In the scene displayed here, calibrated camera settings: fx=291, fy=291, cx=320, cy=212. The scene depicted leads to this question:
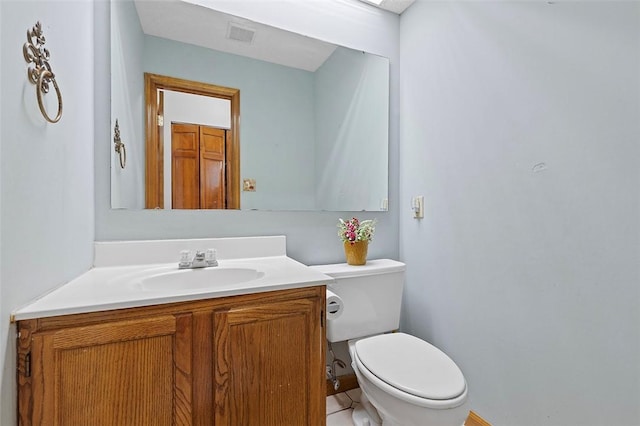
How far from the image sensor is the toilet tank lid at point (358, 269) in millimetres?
1387

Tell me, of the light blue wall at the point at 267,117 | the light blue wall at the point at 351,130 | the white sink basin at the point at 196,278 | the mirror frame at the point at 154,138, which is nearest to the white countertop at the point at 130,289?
the white sink basin at the point at 196,278

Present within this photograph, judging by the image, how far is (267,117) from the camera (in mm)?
1487

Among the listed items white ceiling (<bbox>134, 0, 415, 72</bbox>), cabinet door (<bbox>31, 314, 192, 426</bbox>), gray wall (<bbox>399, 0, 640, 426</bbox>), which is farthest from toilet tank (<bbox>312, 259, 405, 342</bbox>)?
white ceiling (<bbox>134, 0, 415, 72</bbox>)

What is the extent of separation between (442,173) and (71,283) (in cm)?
158

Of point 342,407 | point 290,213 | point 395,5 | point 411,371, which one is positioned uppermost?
point 395,5

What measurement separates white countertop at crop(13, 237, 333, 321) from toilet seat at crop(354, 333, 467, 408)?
44cm

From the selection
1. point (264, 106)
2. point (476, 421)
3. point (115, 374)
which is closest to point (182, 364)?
point (115, 374)

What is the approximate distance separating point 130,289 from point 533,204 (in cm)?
142

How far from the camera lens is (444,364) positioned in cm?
115

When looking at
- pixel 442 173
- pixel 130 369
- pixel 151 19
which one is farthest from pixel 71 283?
pixel 442 173

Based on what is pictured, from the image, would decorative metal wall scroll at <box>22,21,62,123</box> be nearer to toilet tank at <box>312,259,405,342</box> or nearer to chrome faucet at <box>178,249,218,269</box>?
chrome faucet at <box>178,249,218,269</box>

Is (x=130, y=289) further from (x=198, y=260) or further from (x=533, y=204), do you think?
(x=533, y=204)

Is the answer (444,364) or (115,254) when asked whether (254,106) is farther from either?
(444,364)

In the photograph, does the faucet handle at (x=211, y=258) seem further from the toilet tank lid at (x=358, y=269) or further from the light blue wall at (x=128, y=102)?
the toilet tank lid at (x=358, y=269)
